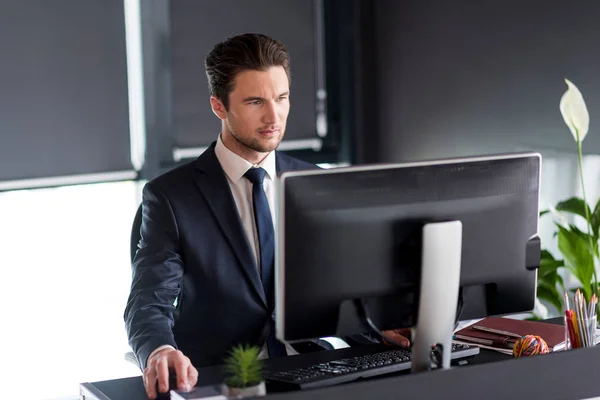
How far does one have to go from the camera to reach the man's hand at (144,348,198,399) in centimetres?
182

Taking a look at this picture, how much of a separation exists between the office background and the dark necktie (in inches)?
69.5

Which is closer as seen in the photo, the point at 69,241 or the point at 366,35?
the point at 69,241

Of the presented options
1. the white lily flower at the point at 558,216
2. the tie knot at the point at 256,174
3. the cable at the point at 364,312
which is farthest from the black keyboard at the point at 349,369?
the white lily flower at the point at 558,216

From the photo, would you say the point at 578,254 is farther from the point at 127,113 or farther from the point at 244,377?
the point at 127,113

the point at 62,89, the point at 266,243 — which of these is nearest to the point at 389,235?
the point at 266,243

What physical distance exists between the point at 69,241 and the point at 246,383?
9.53ft

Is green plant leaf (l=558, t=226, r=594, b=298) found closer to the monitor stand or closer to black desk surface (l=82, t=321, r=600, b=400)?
black desk surface (l=82, t=321, r=600, b=400)

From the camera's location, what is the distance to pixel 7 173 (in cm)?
405

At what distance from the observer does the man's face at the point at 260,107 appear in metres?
2.42

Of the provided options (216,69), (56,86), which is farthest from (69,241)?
(216,69)

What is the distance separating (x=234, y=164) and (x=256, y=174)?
0.07 meters

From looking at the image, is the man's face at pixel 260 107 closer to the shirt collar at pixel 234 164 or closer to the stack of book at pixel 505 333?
the shirt collar at pixel 234 164

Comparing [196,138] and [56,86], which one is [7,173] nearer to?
[56,86]

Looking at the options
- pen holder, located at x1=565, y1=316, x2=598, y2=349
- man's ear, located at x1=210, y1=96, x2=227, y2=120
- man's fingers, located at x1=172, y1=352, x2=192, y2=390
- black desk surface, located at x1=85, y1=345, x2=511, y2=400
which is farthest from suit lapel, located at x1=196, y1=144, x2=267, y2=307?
pen holder, located at x1=565, y1=316, x2=598, y2=349
